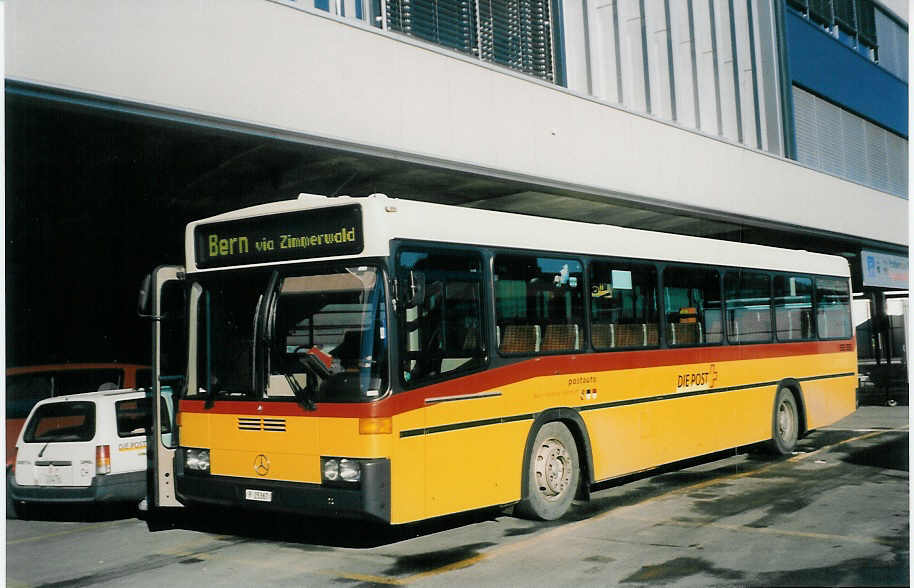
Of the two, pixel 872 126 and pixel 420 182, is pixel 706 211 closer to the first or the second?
pixel 872 126

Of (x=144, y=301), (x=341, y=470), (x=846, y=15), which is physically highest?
(x=846, y=15)

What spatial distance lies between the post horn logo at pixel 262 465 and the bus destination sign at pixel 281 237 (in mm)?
1661

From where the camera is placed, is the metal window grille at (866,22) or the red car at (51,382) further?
the metal window grille at (866,22)

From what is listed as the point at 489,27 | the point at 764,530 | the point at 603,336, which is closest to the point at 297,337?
A: the point at 603,336

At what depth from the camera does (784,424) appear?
1278 centimetres

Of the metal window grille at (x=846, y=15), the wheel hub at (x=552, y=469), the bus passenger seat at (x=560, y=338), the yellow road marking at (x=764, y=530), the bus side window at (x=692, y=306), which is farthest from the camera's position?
the metal window grille at (x=846, y=15)

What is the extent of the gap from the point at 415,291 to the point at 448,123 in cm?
652

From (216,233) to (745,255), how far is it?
7397mm

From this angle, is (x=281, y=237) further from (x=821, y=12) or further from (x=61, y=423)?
(x=821, y=12)

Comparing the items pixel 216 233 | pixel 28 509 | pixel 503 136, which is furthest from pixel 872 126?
pixel 28 509

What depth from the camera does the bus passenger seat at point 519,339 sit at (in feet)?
26.3

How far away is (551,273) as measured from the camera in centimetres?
871

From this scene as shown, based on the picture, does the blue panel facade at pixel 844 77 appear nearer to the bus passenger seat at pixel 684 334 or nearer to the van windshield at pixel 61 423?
the bus passenger seat at pixel 684 334

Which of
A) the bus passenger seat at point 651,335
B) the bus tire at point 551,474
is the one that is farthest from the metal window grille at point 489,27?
the bus tire at point 551,474
